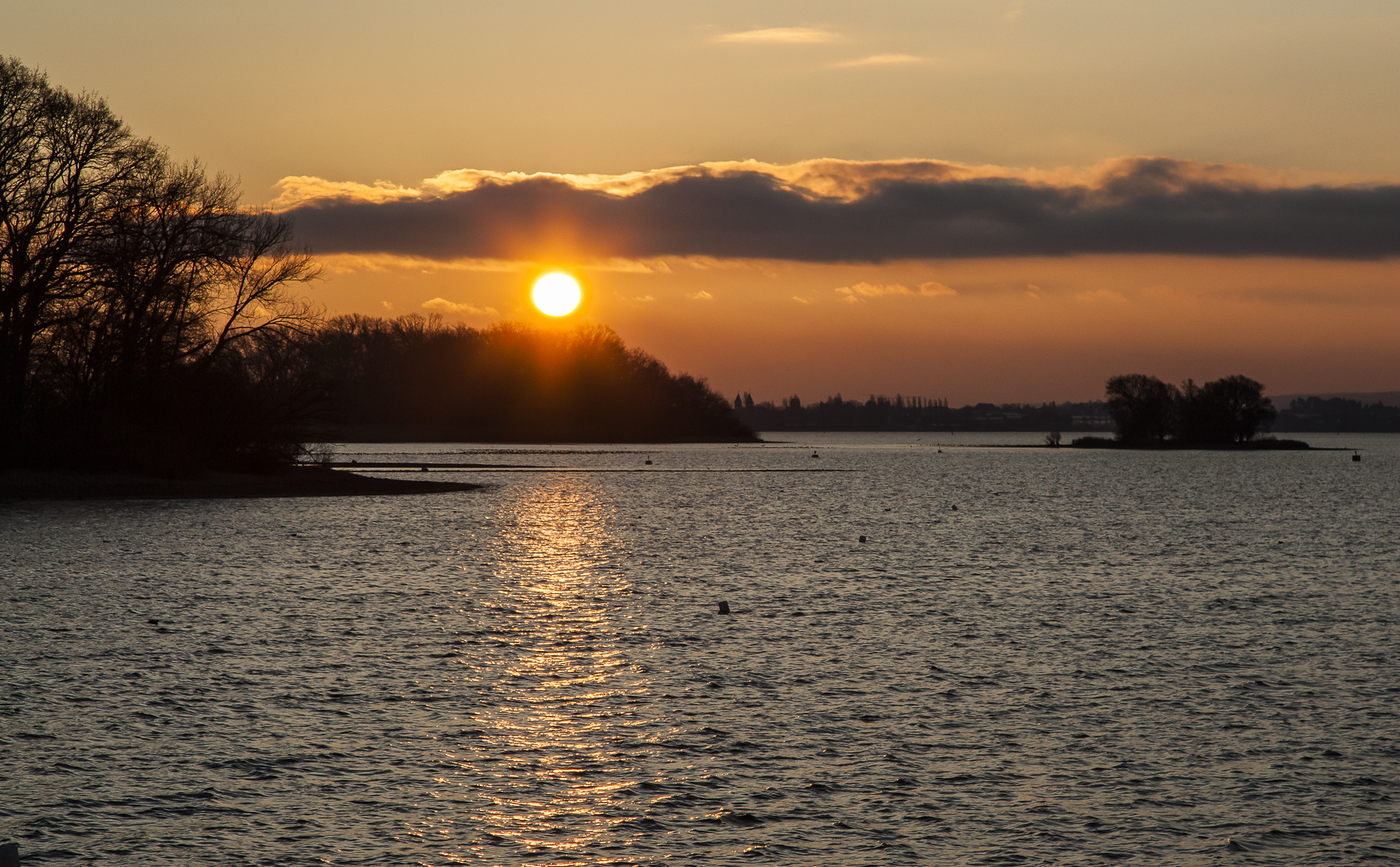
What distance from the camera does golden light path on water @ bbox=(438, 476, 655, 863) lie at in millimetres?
9867

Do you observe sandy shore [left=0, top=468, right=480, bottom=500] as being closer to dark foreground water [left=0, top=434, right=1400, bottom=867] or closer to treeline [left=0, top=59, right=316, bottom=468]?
treeline [left=0, top=59, right=316, bottom=468]

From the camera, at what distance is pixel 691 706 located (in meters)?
14.2

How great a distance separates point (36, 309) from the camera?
2002 inches

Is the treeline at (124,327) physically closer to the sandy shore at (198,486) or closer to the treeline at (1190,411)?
the sandy shore at (198,486)

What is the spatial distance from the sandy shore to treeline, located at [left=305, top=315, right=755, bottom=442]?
11847 cm

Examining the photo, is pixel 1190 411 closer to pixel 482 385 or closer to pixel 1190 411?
pixel 1190 411

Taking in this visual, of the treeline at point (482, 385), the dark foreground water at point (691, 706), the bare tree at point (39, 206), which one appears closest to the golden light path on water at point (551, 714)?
the dark foreground water at point (691, 706)

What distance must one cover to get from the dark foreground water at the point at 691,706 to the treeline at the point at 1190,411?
154 metres

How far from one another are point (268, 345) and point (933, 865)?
5634 centimetres

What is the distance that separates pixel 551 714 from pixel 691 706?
1.67 metres

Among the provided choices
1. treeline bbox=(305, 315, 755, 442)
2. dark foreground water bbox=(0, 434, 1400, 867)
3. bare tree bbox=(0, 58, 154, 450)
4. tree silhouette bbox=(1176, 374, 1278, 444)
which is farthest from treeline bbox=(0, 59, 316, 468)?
tree silhouette bbox=(1176, 374, 1278, 444)

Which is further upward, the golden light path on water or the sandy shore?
the sandy shore

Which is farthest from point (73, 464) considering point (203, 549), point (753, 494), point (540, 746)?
point (540, 746)

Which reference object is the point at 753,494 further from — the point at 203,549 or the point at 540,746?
the point at 540,746
